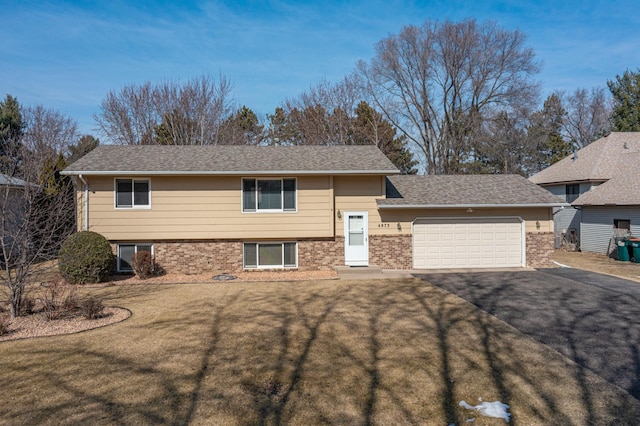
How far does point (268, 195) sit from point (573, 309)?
30.4ft

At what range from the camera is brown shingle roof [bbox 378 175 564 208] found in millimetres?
14531

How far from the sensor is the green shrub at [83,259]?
480 inches

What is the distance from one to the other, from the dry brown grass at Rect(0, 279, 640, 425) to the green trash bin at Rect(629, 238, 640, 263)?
12.6m

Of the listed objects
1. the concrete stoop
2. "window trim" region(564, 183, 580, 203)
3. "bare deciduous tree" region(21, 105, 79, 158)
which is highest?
"bare deciduous tree" region(21, 105, 79, 158)

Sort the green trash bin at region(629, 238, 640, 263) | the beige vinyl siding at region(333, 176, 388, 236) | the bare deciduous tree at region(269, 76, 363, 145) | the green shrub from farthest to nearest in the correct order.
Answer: the bare deciduous tree at region(269, 76, 363, 145), the green trash bin at region(629, 238, 640, 263), the beige vinyl siding at region(333, 176, 388, 236), the green shrub

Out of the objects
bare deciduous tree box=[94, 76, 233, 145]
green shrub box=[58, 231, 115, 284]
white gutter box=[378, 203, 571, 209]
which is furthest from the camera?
bare deciduous tree box=[94, 76, 233, 145]

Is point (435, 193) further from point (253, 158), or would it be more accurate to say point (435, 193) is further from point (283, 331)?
point (283, 331)

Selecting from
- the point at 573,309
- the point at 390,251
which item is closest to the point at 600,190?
the point at 390,251

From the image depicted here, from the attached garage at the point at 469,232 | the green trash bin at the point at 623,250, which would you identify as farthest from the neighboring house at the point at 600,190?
the attached garage at the point at 469,232

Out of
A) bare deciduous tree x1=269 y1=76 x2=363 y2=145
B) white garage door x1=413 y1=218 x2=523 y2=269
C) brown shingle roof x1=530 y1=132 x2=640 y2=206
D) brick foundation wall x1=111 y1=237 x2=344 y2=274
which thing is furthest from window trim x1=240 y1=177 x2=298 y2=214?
bare deciduous tree x1=269 y1=76 x2=363 y2=145

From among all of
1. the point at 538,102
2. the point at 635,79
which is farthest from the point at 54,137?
the point at 635,79

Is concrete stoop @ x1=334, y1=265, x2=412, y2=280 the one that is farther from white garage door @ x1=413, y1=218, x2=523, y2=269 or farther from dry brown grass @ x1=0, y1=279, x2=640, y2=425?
dry brown grass @ x1=0, y1=279, x2=640, y2=425

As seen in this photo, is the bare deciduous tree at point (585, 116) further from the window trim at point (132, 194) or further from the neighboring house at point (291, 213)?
the window trim at point (132, 194)

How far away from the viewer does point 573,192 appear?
937 inches
